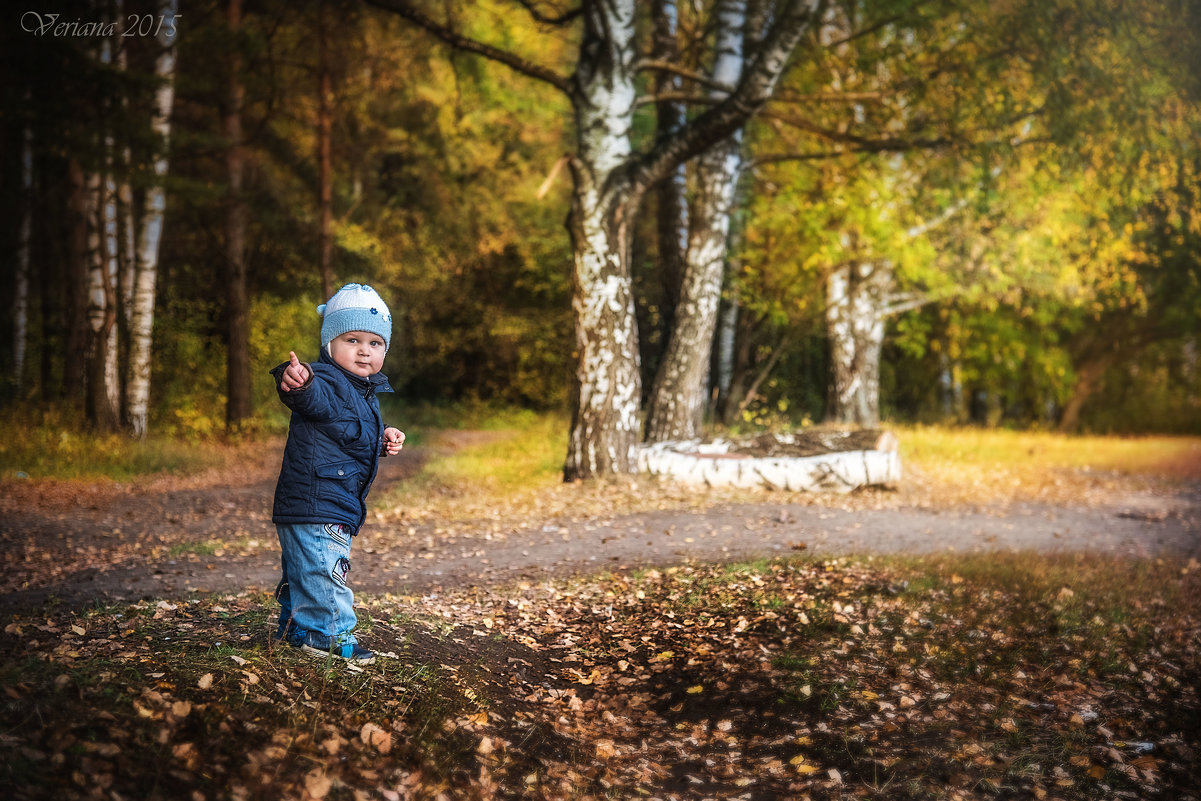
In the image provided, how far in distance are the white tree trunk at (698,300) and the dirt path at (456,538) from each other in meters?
2.66

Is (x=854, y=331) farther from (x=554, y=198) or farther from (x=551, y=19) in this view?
(x=551, y=19)

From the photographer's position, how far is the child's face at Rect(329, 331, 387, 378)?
4.54 metres

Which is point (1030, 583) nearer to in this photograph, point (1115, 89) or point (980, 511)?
point (980, 511)

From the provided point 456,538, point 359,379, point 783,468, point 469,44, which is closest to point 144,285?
point 469,44

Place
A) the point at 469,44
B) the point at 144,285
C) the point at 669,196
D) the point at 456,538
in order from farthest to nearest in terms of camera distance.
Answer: the point at 669,196
the point at 144,285
the point at 469,44
the point at 456,538

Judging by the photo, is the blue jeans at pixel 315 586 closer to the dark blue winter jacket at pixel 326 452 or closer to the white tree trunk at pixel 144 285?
the dark blue winter jacket at pixel 326 452

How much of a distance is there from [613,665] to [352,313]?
109 inches

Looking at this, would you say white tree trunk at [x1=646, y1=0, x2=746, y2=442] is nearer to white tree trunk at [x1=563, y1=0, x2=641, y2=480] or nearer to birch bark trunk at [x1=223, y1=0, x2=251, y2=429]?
white tree trunk at [x1=563, y1=0, x2=641, y2=480]

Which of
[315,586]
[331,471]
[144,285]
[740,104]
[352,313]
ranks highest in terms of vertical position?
[740,104]

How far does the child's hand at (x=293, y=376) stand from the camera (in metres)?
3.96

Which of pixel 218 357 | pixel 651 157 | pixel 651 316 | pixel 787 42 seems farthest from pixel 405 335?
pixel 787 42

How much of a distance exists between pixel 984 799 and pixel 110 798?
362cm

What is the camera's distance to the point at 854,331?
19.1 metres

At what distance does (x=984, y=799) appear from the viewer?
166 inches
